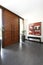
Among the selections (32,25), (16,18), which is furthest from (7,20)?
(32,25)

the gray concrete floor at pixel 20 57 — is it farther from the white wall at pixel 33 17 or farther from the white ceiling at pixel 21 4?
the white wall at pixel 33 17

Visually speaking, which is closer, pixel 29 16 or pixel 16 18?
pixel 16 18

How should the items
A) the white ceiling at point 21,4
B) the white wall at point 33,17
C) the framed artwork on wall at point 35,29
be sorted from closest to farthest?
the white ceiling at point 21,4, the white wall at point 33,17, the framed artwork on wall at point 35,29

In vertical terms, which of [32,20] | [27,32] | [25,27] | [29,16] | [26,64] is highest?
[29,16]

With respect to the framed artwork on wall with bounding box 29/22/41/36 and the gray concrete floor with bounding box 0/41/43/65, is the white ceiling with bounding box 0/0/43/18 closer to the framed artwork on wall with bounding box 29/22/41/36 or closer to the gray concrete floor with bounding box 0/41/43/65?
the framed artwork on wall with bounding box 29/22/41/36

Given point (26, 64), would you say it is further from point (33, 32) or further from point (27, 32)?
point (27, 32)

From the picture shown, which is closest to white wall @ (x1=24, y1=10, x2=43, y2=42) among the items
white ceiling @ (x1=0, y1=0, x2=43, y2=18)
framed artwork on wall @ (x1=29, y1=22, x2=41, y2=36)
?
framed artwork on wall @ (x1=29, y1=22, x2=41, y2=36)

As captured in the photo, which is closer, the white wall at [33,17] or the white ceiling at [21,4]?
the white ceiling at [21,4]

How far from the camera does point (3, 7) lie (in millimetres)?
5270

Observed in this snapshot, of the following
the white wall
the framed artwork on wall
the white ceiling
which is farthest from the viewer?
the framed artwork on wall

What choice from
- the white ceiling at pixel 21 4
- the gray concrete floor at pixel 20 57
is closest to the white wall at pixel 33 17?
the white ceiling at pixel 21 4

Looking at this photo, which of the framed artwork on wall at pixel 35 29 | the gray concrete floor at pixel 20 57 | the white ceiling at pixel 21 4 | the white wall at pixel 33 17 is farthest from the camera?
the framed artwork on wall at pixel 35 29

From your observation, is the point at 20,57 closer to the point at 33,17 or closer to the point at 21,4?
the point at 21,4

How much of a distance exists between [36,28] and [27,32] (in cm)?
→ 152
